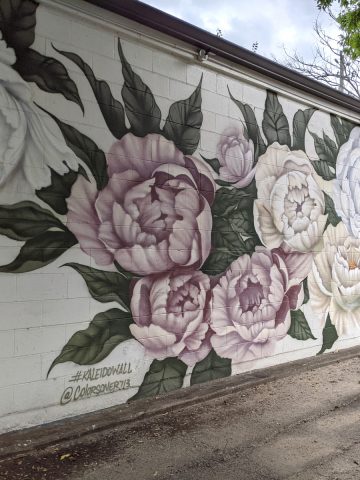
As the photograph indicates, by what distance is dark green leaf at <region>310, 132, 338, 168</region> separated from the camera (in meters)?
7.07

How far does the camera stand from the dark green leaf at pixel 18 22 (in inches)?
155

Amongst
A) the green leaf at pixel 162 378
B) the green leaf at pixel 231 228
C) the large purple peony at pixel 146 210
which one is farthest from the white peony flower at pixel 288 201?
the green leaf at pixel 162 378

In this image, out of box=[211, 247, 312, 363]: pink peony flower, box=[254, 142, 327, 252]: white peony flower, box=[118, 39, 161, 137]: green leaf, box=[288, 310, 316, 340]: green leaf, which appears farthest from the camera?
box=[288, 310, 316, 340]: green leaf

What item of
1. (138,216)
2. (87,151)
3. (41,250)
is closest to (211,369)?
(138,216)

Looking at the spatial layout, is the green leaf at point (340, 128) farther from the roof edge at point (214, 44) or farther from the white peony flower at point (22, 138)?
the white peony flower at point (22, 138)

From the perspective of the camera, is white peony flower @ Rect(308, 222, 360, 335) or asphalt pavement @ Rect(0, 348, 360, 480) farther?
white peony flower @ Rect(308, 222, 360, 335)

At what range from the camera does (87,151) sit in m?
4.45

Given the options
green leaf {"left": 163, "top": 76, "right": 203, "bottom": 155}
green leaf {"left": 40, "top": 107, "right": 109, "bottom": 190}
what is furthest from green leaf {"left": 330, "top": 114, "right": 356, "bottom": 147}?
green leaf {"left": 40, "top": 107, "right": 109, "bottom": 190}

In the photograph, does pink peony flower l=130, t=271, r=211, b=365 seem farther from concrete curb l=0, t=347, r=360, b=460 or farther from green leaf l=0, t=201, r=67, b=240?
green leaf l=0, t=201, r=67, b=240

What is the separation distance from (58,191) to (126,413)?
211cm

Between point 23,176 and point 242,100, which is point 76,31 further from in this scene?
point 242,100

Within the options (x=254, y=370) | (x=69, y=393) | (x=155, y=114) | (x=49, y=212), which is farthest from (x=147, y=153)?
(x=254, y=370)

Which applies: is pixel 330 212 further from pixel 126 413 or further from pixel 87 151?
pixel 126 413

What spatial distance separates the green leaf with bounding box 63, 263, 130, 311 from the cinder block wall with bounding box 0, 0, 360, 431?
14 millimetres
